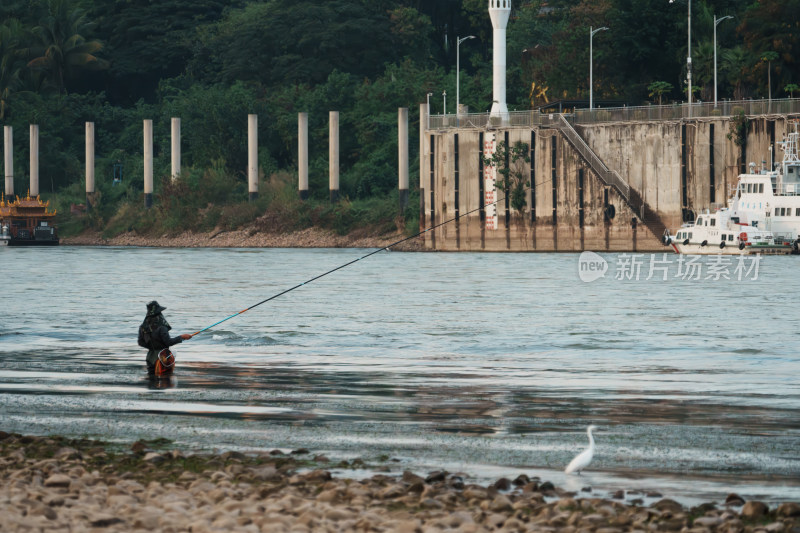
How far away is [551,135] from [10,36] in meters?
64.1

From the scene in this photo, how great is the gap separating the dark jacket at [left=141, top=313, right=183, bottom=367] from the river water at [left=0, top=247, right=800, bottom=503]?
0.46 metres

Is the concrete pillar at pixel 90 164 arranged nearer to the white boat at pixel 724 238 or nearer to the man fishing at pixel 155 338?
the white boat at pixel 724 238

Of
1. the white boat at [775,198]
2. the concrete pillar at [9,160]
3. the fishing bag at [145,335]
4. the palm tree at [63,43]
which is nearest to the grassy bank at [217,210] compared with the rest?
the concrete pillar at [9,160]

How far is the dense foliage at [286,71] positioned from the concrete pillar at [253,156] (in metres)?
1.38

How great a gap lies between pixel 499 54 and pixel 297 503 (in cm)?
8279

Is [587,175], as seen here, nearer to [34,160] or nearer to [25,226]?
[25,226]

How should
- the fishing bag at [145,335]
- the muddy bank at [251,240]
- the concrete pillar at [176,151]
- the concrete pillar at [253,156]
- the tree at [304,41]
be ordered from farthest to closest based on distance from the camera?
the tree at [304,41] → the concrete pillar at [176,151] → the concrete pillar at [253,156] → the muddy bank at [251,240] → the fishing bag at [145,335]

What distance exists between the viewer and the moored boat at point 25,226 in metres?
112

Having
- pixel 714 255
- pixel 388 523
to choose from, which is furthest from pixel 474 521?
pixel 714 255

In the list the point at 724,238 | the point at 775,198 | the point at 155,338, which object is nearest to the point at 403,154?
the point at 724,238

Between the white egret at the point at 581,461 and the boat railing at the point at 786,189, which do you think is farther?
the boat railing at the point at 786,189

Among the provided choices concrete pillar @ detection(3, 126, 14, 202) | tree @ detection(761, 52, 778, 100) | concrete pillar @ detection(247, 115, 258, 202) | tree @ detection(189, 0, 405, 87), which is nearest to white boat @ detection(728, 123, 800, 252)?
tree @ detection(761, 52, 778, 100)

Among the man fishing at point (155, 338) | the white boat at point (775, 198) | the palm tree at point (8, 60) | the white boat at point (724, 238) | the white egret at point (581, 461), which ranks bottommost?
the white egret at point (581, 461)

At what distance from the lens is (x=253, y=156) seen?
111 meters
